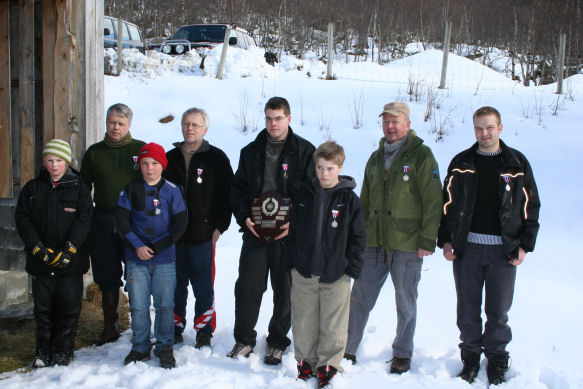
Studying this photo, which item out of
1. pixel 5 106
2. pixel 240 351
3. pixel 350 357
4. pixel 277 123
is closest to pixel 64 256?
pixel 240 351

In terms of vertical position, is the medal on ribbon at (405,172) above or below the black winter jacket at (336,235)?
above

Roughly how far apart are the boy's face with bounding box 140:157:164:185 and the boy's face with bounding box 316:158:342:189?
1163 mm

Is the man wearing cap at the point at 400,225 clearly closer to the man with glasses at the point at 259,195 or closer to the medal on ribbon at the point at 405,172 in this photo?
the medal on ribbon at the point at 405,172

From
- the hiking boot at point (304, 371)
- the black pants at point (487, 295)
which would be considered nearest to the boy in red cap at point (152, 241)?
the hiking boot at point (304, 371)

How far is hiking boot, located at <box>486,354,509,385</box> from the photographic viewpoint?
10.7 feet

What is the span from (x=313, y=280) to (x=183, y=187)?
4.15 feet

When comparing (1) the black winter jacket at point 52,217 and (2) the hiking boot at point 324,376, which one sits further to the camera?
(1) the black winter jacket at point 52,217

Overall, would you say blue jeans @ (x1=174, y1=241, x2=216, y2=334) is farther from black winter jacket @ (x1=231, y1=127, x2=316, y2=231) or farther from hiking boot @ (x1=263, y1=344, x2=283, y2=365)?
hiking boot @ (x1=263, y1=344, x2=283, y2=365)

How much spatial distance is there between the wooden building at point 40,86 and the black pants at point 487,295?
3487 millimetres

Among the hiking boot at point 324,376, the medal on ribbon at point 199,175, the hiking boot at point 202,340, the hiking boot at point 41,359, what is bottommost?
the hiking boot at point 41,359

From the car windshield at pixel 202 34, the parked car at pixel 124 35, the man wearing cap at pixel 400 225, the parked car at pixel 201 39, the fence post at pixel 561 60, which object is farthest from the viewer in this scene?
the car windshield at pixel 202 34

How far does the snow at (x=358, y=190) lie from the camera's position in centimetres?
332

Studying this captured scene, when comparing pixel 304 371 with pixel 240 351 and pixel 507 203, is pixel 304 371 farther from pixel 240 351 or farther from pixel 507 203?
pixel 507 203

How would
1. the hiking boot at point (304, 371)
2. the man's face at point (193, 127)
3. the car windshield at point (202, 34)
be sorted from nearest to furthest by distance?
the hiking boot at point (304, 371) < the man's face at point (193, 127) < the car windshield at point (202, 34)
